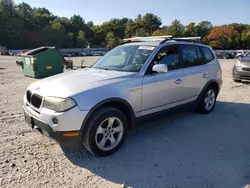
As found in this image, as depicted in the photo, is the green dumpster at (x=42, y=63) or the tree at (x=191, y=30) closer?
the green dumpster at (x=42, y=63)

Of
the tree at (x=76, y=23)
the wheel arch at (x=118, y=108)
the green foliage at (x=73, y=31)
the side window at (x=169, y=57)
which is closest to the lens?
the wheel arch at (x=118, y=108)

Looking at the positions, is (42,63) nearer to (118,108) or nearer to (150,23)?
(118,108)

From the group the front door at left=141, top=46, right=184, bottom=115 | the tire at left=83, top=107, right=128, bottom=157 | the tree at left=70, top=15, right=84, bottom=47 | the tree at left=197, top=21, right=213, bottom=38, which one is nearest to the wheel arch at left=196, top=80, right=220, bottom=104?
the front door at left=141, top=46, right=184, bottom=115

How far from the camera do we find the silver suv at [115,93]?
3143mm

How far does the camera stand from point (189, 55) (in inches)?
195

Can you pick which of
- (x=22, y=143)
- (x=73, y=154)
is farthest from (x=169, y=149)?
(x=22, y=143)

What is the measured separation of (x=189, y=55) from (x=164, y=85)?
1.19 metres

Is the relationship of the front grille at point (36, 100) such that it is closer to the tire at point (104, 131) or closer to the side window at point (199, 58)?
the tire at point (104, 131)

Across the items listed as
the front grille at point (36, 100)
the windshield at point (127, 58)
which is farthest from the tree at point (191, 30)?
the front grille at point (36, 100)

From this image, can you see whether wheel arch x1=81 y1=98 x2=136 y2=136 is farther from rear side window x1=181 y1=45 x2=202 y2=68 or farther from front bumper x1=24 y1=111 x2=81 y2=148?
rear side window x1=181 y1=45 x2=202 y2=68

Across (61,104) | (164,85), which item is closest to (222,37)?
(164,85)

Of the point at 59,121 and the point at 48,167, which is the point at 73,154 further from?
the point at 59,121

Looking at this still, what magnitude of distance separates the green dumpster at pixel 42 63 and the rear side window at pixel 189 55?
341 inches

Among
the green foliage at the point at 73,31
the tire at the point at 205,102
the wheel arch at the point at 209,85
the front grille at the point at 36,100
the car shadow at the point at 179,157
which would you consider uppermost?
the green foliage at the point at 73,31
